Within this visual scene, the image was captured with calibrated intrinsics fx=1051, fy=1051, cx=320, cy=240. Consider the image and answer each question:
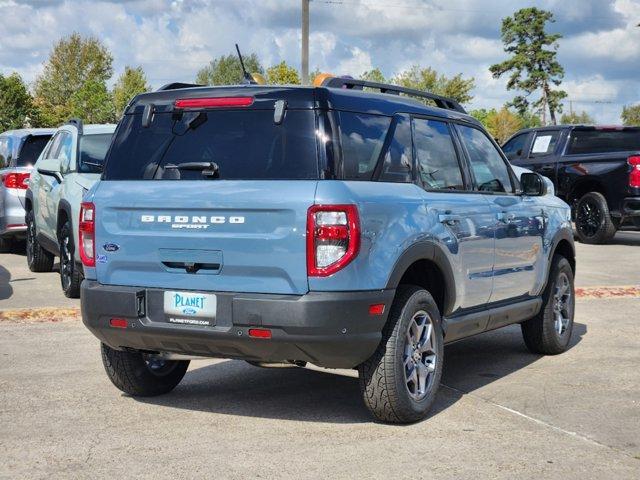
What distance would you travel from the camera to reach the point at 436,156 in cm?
654

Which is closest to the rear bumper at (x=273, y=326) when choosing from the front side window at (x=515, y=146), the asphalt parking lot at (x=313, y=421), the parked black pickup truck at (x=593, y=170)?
the asphalt parking lot at (x=313, y=421)

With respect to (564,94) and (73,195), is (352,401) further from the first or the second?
(564,94)

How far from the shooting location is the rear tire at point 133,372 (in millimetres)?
6430

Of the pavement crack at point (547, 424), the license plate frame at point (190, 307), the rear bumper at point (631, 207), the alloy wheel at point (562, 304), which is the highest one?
the rear bumper at point (631, 207)

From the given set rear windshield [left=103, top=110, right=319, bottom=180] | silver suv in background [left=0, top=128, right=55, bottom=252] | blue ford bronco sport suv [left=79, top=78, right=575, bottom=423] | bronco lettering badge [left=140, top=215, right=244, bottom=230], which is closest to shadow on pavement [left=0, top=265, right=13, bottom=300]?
silver suv in background [left=0, top=128, right=55, bottom=252]

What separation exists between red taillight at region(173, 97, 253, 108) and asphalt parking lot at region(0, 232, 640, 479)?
5.83ft

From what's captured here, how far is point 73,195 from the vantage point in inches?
421

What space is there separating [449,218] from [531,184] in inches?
63.6

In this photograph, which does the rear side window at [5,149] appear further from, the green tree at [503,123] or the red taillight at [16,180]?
the green tree at [503,123]

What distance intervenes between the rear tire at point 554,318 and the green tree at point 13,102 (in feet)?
210

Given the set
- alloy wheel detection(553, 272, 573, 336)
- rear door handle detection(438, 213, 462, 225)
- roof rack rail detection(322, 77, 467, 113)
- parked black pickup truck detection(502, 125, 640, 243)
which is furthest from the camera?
parked black pickup truck detection(502, 125, 640, 243)

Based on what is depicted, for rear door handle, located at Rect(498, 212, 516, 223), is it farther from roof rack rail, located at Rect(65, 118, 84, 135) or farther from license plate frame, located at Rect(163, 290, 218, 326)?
roof rack rail, located at Rect(65, 118, 84, 135)

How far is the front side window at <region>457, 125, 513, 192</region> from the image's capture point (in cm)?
707

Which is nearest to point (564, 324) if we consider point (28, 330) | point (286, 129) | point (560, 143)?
point (286, 129)
